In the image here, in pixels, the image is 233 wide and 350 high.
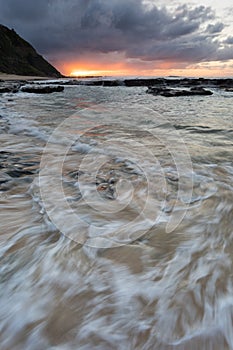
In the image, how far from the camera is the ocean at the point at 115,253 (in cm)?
140

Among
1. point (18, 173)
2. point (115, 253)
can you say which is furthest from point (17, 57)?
point (115, 253)

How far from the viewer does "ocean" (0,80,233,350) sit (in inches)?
55.0

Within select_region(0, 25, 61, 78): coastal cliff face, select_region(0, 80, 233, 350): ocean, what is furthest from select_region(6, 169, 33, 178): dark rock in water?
select_region(0, 25, 61, 78): coastal cliff face

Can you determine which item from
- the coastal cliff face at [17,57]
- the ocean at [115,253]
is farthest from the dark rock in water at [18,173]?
the coastal cliff face at [17,57]

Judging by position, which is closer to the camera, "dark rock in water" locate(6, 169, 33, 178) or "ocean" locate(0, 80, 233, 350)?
"ocean" locate(0, 80, 233, 350)

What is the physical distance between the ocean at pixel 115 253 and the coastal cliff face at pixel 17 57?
97740mm

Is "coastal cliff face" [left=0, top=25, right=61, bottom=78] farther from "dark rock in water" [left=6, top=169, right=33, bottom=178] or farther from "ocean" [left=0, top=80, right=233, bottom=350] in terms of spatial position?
"ocean" [left=0, top=80, right=233, bottom=350]

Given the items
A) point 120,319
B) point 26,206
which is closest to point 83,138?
point 26,206

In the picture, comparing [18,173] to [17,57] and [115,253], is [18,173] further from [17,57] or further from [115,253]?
[17,57]

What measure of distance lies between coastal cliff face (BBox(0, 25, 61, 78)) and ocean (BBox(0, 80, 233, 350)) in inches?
3848

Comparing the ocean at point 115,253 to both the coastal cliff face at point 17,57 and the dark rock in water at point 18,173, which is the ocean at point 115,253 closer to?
the dark rock in water at point 18,173

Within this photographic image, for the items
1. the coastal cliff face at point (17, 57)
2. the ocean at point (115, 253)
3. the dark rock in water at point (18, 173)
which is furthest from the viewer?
the coastal cliff face at point (17, 57)

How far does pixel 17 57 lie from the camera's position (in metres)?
104

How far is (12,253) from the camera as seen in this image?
6.50ft
